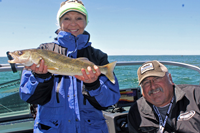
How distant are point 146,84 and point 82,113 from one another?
159 cm

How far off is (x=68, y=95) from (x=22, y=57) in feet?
3.39

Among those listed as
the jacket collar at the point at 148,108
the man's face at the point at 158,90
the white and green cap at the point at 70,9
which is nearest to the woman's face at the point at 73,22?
the white and green cap at the point at 70,9

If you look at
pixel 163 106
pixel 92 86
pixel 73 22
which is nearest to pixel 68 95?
pixel 92 86

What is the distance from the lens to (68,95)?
2.52m

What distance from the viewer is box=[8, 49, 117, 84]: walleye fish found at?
2.68 metres

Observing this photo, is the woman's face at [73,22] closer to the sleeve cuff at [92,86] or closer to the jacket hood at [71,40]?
the jacket hood at [71,40]

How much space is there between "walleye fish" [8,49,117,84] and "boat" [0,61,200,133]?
991 millimetres

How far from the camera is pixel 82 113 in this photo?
101 inches

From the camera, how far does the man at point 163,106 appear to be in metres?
2.98

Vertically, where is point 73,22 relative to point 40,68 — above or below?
above

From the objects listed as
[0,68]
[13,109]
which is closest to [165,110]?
[0,68]

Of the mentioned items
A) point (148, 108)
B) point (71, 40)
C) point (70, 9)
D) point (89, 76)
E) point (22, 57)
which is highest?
point (70, 9)

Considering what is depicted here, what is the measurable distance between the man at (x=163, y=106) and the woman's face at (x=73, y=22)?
63.6 inches

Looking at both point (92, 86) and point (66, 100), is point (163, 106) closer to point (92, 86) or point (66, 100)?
point (92, 86)
